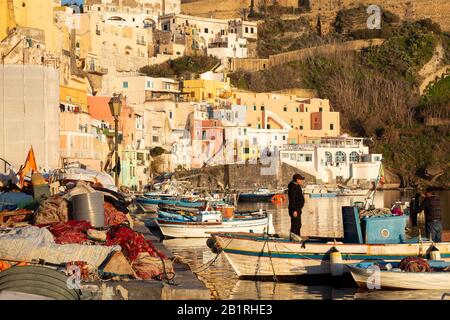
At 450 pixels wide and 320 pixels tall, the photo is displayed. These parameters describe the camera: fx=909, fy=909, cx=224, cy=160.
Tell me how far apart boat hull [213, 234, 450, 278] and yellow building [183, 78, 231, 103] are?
60.6m

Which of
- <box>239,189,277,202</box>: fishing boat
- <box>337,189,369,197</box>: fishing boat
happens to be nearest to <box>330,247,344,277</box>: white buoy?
<box>239,189,277,202</box>: fishing boat

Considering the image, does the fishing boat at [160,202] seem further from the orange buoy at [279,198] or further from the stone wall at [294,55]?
the stone wall at [294,55]

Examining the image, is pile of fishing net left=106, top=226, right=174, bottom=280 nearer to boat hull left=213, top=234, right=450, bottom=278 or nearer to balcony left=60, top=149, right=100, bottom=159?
boat hull left=213, top=234, right=450, bottom=278

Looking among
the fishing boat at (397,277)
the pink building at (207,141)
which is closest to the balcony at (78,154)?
the fishing boat at (397,277)

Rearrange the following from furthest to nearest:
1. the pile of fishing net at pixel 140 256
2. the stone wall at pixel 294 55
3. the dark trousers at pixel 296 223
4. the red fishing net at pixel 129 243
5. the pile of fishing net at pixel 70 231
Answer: the stone wall at pixel 294 55, the dark trousers at pixel 296 223, the pile of fishing net at pixel 70 231, the red fishing net at pixel 129 243, the pile of fishing net at pixel 140 256

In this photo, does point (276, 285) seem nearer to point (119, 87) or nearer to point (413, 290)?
point (413, 290)

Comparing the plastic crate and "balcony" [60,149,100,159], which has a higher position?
"balcony" [60,149,100,159]

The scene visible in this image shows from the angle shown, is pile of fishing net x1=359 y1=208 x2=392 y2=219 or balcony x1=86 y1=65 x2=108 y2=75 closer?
pile of fishing net x1=359 y1=208 x2=392 y2=219

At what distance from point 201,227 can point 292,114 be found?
5492 centimetres

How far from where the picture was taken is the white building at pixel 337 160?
259 ft

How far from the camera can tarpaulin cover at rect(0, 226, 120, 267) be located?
13867mm

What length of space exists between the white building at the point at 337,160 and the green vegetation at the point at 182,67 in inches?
548

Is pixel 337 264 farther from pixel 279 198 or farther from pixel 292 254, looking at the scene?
pixel 279 198

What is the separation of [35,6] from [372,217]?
32.0 m
